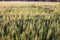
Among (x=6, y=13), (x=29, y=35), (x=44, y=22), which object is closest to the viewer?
(x=29, y=35)

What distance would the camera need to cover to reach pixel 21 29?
646mm

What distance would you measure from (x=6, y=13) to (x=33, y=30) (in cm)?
25

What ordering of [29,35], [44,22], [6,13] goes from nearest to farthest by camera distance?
[29,35], [44,22], [6,13]

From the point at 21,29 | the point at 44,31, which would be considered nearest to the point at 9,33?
the point at 21,29

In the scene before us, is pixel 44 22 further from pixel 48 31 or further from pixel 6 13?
pixel 6 13

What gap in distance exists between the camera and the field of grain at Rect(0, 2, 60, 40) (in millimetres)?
602

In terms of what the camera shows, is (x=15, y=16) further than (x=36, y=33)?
Yes

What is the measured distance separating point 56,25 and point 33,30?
0.13 metres

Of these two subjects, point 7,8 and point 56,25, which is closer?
point 56,25

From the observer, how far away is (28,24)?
68cm

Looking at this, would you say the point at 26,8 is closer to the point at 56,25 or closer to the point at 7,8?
the point at 7,8

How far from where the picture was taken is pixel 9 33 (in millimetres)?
624

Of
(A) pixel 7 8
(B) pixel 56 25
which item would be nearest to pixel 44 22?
(B) pixel 56 25

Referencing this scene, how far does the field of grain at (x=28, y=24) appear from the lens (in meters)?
0.60
